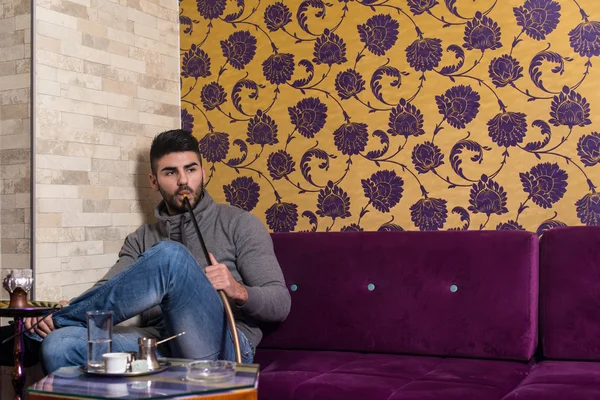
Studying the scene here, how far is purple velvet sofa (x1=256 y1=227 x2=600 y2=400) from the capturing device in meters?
2.24

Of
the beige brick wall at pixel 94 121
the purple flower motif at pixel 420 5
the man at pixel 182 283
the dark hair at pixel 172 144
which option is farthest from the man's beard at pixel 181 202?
the purple flower motif at pixel 420 5

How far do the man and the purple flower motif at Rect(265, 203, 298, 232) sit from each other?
0.33 m

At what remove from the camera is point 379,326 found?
104 inches

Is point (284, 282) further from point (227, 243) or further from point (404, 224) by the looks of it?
point (404, 224)

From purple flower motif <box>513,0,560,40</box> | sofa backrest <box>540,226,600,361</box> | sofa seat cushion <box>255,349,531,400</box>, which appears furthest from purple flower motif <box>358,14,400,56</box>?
sofa seat cushion <box>255,349,531,400</box>

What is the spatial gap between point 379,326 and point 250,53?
4.17 feet

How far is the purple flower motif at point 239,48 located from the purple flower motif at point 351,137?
0.52m

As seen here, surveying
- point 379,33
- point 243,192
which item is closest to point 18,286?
point 243,192

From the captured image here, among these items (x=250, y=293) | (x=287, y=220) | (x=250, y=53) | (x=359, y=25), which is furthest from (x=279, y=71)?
(x=250, y=293)

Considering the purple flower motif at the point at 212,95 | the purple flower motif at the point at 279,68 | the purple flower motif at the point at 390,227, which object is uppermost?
the purple flower motif at the point at 279,68

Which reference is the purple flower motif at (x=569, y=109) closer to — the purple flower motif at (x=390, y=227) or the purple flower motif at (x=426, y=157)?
the purple flower motif at (x=426, y=157)

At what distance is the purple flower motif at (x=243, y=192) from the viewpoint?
127 inches

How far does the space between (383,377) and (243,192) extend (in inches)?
47.8

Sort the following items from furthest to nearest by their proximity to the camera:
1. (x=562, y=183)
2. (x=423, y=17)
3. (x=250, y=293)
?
(x=423, y=17) < (x=562, y=183) < (x=250, y=293)
